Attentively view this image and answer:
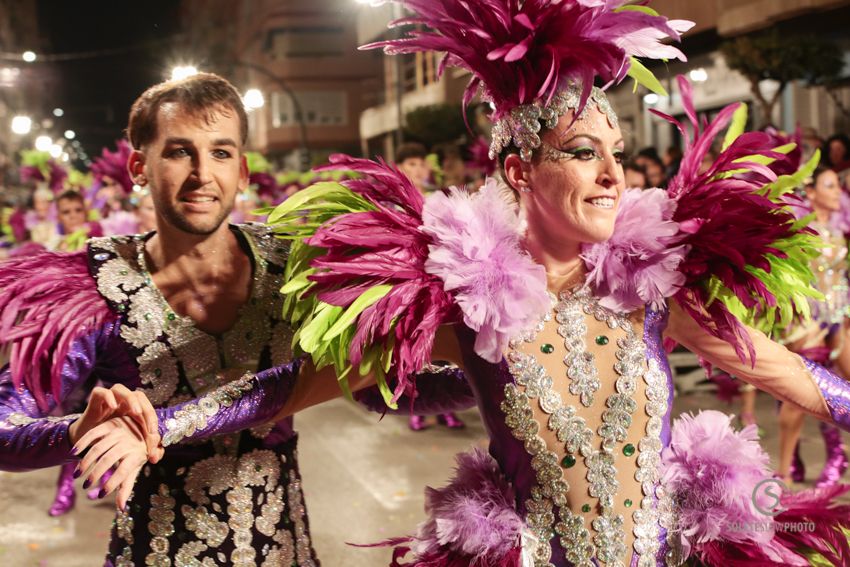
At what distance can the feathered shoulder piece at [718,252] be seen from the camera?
2.21 m

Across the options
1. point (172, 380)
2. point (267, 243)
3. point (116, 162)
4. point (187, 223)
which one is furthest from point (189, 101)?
point (116, 162)

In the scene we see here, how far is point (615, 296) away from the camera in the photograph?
2.24m

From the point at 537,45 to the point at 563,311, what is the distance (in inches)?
23.5

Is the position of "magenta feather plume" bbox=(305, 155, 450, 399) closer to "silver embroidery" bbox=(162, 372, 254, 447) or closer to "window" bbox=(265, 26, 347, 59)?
"silver embroidery" bbox=(162, 372, 254, 447)

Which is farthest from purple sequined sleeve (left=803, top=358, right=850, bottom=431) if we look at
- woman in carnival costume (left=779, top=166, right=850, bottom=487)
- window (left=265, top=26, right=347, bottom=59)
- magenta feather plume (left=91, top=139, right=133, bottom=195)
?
window (left=265, top=26, right=347, bottom=59)

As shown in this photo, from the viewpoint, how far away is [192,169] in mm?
2455

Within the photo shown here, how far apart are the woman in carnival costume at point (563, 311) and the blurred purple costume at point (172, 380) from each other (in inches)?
9.5

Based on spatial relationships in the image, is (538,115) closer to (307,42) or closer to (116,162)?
(116,162)

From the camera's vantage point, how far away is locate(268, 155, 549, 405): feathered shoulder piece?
2.06 m

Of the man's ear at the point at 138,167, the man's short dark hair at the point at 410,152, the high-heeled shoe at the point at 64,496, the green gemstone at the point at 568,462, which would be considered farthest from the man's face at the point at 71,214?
the green gemstone at the point at 568,462

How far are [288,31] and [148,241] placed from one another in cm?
6411

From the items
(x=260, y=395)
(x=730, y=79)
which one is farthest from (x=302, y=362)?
(x=730, y=79)

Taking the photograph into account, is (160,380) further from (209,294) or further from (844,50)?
(844,50)

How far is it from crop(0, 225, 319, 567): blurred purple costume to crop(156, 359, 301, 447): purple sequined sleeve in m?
0.04
